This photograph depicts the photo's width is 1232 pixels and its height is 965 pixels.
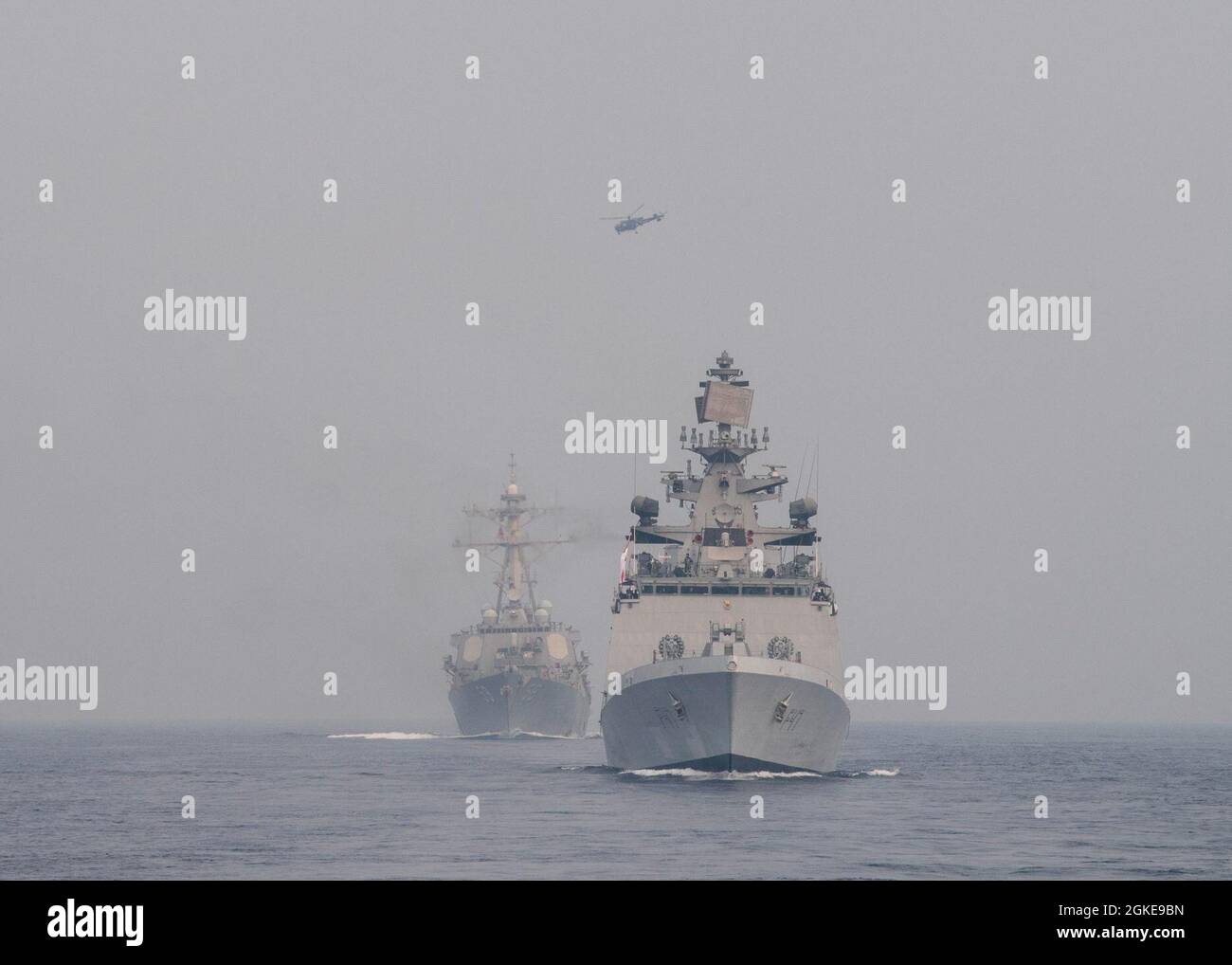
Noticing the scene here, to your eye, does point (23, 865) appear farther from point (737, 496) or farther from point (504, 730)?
point (504, 730)

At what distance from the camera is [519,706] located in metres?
145

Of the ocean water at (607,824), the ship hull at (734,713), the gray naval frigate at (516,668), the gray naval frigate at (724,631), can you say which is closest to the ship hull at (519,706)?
the gray naval frigate at (516,668)

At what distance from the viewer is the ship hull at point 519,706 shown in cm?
14538

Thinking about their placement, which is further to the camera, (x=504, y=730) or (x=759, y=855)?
(x=504, y=730)

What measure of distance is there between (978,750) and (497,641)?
50981 millimetres

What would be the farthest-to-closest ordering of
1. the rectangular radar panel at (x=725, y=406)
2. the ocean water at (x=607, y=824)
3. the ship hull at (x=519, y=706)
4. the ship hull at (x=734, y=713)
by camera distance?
1. the ship hull at (x=519, y=706)
2. the rectangular radar panel at (x=725, y=406)
3. the ship hull at (x=734, y=713)
4. the ocean water at (x=607, y=824)

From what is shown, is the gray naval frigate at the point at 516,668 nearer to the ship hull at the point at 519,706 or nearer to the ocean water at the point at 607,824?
the ship hull at the point at 519,706

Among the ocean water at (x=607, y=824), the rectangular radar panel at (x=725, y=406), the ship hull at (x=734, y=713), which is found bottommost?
the ocean water at (x=607, y=824)

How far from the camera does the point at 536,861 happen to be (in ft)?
135

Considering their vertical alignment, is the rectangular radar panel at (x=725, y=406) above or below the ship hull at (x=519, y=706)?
above

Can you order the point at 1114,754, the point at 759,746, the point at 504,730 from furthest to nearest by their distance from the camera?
the point at 504,730 → the point at 1114,754 → the point at 759,746

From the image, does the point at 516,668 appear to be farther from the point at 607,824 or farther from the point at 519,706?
the point at 607,824

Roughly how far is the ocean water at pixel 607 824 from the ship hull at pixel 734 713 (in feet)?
3.07
